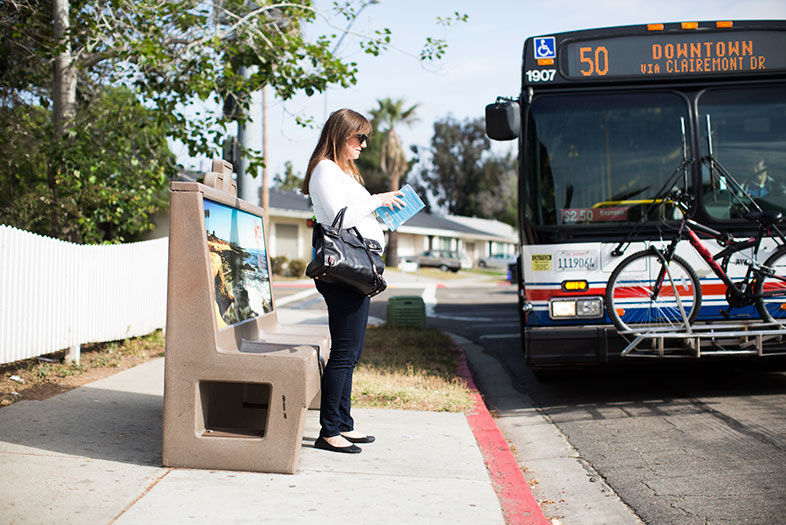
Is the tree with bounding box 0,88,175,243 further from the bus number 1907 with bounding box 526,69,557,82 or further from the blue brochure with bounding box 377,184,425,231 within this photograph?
the blue brochure with bounding box 377,184,425,231

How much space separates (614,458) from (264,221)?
3.04 metres

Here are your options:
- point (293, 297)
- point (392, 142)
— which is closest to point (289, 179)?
point (392, 142)

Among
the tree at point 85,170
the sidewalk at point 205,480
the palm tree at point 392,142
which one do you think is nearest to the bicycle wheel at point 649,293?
the sidewalk at point 205,480

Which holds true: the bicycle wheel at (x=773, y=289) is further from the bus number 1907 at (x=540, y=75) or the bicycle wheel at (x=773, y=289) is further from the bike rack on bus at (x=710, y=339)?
the bus number 1907 at (x=540, y=75)

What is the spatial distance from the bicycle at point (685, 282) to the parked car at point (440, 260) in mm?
39385

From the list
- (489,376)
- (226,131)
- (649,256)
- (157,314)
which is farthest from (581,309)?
(157,314)

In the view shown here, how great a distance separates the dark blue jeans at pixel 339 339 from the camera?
4.13m

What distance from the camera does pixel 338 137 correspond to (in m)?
4.22

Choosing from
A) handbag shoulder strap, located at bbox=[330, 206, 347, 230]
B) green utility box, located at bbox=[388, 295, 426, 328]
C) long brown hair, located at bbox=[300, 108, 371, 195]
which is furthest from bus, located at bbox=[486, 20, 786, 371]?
green utility box, located at bbox=[388, 295, 426, 328]

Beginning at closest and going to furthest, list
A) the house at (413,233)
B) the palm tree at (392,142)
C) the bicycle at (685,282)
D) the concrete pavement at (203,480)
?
the concrete pavement at (203,480) → the bicycle at (685,282) → the house at (413,233) → the palm tree at (392,142)

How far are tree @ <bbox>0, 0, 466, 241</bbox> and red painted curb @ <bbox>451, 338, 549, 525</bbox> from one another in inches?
179

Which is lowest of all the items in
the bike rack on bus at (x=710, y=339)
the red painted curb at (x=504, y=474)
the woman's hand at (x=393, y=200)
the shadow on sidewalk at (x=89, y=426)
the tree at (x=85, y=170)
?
the red painted curb at (x=504, y=474)

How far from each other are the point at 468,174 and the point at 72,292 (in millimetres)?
69886

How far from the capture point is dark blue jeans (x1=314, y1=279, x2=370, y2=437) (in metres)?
4.13
